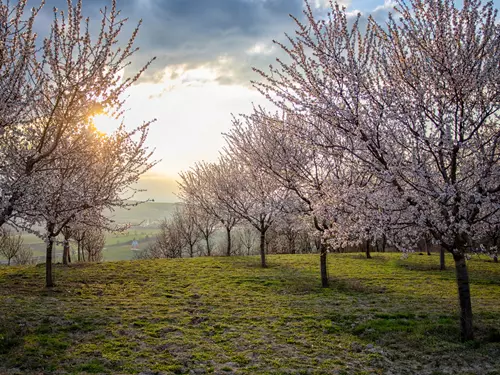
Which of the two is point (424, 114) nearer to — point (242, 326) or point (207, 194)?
point (242, 326)

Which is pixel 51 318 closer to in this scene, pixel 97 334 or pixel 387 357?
pixel 97 334

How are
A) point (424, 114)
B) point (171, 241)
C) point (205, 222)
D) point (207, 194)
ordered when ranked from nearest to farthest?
point (424, 114)
point (207, 194)
point (205, 222)
point (171, 241)

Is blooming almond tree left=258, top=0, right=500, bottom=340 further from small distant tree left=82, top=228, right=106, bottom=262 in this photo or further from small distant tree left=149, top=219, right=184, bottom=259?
small distant tree left=149, top=219, right=184, bottom=259

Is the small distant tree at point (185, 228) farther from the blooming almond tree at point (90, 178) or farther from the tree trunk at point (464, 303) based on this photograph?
the tree trunk at point (464, 303)

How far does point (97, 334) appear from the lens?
7727 millimetres

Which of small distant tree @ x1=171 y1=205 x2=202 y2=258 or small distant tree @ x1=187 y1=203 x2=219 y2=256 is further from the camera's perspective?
small distant tree @ x1=171 y1=205 x2=202 y2=258

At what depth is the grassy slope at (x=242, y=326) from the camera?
6.46 metres

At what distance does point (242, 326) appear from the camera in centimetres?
866

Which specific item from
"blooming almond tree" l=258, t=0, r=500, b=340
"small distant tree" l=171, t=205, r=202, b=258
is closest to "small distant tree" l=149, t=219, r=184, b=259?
"small distant tree" l=171, t=205, r=202, b=258

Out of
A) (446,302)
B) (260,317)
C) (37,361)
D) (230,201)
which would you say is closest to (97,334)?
(37,361)

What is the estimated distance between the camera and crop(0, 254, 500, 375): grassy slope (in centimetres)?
646

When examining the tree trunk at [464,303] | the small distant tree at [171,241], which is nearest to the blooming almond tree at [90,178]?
the tree trunk at [464,303]

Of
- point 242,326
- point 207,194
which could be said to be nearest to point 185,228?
point 207,194

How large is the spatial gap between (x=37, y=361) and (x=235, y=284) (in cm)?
868
